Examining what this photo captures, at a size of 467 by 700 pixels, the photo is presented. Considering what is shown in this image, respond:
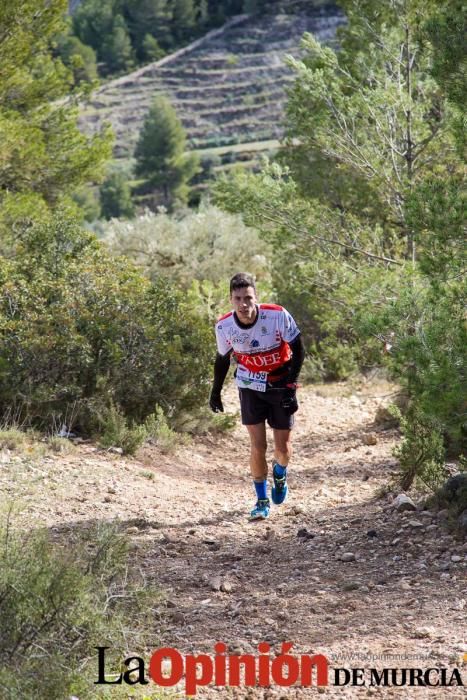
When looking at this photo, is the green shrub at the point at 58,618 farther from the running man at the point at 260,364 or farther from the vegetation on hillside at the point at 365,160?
the vegetation on hillside at the point at 365,160

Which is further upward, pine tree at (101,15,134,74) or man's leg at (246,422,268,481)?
man's leg at (246,422,268,481)

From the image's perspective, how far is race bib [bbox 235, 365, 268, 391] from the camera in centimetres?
602

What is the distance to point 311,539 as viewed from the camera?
5863mm

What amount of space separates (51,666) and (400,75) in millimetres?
7833

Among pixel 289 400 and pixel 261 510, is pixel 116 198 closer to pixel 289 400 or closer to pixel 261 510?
pixel 261 510

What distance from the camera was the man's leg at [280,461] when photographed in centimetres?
625

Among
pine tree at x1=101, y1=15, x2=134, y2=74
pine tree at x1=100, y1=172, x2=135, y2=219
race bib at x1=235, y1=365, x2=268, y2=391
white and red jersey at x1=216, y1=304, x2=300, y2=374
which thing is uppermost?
white and red jersey at x1=216, y1=304, x2=300, y2=374

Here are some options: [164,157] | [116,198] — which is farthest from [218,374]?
[164,157]

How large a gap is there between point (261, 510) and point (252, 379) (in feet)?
3.37

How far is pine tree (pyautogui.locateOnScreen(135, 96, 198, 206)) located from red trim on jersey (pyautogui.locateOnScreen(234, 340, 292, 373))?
156 feet

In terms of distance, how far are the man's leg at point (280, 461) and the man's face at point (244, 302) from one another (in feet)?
3.07

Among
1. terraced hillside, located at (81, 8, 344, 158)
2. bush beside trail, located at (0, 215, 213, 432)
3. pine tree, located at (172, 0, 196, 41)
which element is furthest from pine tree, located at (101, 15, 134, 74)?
bush beside trail, located at (0, 215, 213, 432)

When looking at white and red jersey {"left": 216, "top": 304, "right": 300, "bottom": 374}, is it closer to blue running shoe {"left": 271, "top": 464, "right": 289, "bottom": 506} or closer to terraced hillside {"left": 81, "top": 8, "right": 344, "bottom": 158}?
blue running shoe {"left": 271, "top": 464, "right": 289, "bottom": 506}

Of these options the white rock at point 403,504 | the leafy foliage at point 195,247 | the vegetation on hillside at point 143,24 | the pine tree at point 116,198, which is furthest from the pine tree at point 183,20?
the white rock at point 403,504
